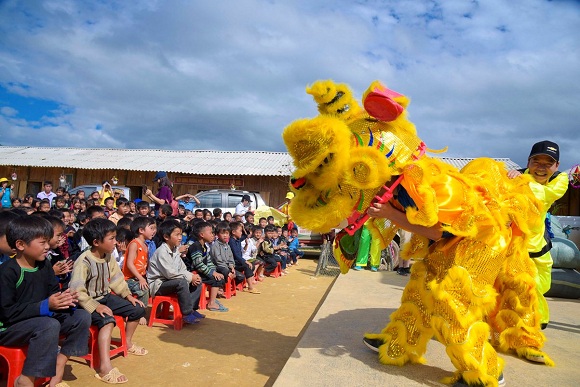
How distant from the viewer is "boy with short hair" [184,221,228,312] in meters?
5.14

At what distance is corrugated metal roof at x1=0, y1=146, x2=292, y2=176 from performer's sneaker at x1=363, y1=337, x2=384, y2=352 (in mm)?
13710

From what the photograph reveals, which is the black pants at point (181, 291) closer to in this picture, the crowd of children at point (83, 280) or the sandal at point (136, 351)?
the crowd of children at point (83, 280)

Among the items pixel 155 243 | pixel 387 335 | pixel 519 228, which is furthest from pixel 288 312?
pixel 519 228

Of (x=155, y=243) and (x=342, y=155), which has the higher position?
(x=342, y=155)

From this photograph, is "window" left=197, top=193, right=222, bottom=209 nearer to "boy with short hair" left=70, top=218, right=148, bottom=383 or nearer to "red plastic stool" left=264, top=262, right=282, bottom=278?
"red plastic stool" left=264, top=262, right=282, bottom=278

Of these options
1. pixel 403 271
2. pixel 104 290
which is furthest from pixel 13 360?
pixel 403 271

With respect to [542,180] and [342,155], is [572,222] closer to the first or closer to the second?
[542,180]

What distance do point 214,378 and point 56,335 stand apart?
1194 millimetres

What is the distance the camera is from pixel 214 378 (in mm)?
3098

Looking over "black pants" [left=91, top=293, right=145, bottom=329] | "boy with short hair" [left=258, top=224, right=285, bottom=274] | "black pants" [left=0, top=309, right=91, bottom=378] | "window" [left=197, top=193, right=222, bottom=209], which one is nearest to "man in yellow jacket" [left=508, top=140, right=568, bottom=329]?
"black pants" [left=91, top=293, right=145, bottom=329]

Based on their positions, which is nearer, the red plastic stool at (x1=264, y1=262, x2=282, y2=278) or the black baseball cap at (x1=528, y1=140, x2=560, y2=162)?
the black baseball cap at (x1=528, y1=140, x2=560, y2=162)

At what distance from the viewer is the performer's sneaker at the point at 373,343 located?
3.05 meters

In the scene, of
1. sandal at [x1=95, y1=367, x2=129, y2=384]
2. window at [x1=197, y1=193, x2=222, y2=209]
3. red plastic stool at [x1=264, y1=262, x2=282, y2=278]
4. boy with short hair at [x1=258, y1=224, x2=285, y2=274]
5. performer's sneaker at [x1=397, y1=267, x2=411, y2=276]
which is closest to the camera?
sandal at [x1=95, y1=367, x2=129, y2=384]

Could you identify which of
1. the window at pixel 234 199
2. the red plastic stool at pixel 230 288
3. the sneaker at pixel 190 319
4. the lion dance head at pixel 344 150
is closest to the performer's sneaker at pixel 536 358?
the lion dance head at pixel 344 150
